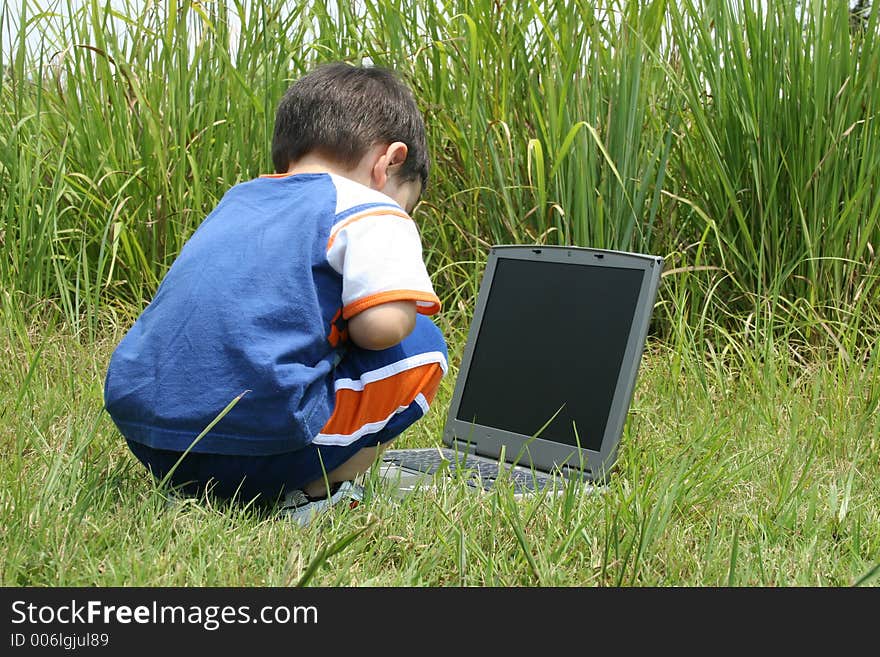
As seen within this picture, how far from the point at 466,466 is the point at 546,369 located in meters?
0.27

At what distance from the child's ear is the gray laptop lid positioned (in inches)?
20.4

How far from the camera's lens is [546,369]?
6.57 ft

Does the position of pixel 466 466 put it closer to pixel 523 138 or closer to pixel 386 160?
pixel 386 160

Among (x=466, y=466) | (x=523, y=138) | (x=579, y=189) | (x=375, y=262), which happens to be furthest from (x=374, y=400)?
(x=523, y=138)

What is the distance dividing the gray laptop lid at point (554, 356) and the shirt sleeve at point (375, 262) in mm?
470

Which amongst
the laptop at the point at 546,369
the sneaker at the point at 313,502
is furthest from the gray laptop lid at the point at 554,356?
the sneaker at the point at 313,502

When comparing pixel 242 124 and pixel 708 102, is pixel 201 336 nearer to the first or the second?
pixel 242 124

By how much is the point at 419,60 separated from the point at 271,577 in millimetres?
2269

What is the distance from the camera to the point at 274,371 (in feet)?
4.67

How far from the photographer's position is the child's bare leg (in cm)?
166

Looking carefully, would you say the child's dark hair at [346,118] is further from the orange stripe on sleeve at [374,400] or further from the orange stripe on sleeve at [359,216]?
the orange stripe on sleeve at [374,400]

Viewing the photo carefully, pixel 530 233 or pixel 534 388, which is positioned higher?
pixel 530 233

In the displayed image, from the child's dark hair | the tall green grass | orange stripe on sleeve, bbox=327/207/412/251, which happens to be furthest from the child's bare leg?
the tall green grass
